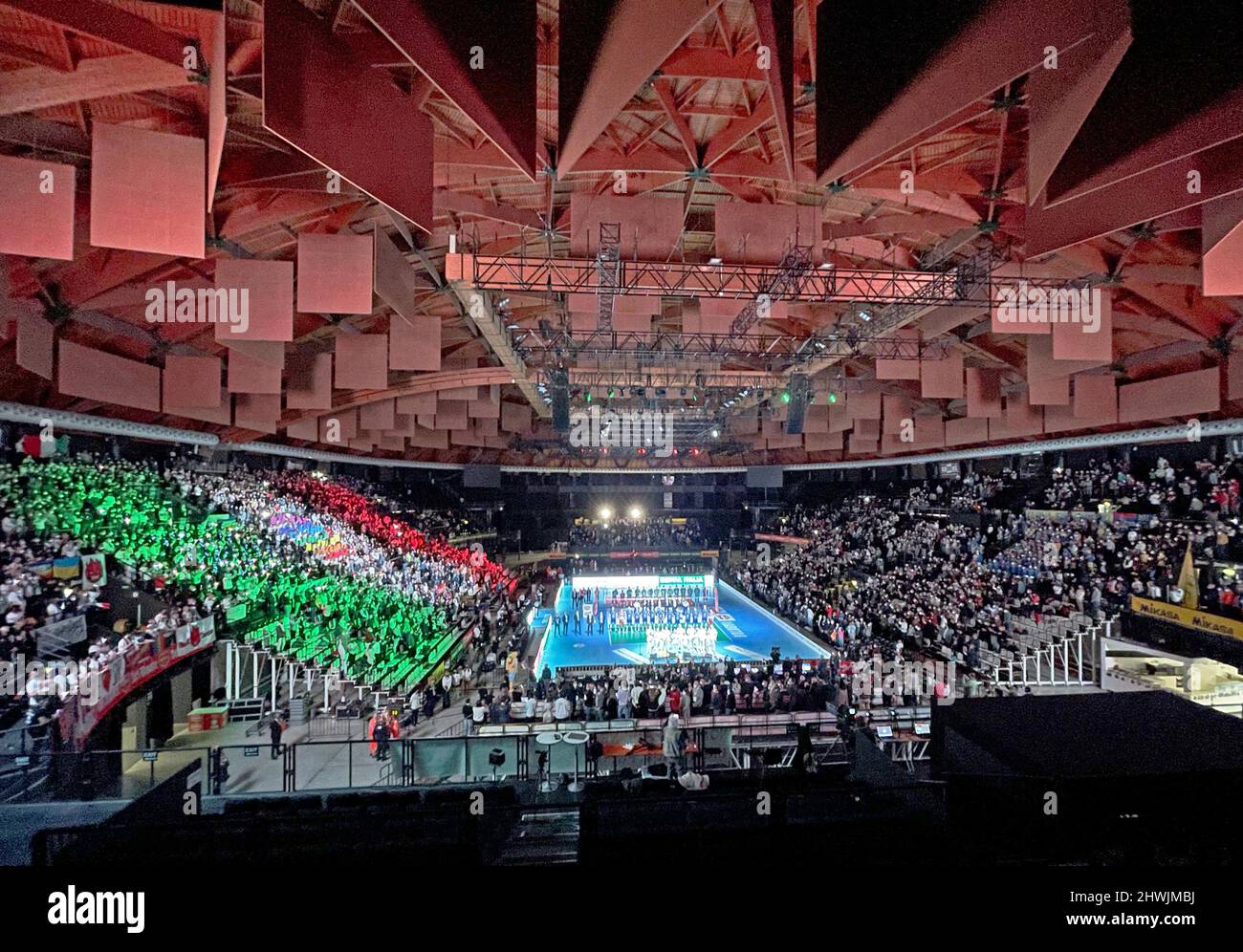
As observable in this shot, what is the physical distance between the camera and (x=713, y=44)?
6434 mm

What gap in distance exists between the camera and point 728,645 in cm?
2238

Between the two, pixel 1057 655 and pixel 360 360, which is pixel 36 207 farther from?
pixel 1057 655

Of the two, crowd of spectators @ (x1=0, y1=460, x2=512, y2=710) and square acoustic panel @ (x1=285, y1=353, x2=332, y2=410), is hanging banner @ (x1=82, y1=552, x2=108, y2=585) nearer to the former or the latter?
crowd of spectators @ (x1=0, y1=460, x2=512, y2=710)

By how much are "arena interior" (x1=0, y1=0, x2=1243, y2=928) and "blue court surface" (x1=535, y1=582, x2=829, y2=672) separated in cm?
42

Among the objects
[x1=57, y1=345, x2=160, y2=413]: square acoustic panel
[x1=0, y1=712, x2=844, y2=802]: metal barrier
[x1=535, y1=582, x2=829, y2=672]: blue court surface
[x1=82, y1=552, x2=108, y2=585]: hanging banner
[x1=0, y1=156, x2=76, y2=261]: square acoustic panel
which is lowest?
[x1=535, y1=582, x2=829, y2=672]: blue court surface

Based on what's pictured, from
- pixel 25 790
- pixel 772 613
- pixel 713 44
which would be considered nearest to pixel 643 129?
pixel 713 44

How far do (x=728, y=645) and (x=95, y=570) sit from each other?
1807 cm

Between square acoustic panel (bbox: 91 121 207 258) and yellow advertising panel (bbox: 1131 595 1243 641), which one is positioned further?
yellow advertising panel (bbox: 1131 595 1243 641)

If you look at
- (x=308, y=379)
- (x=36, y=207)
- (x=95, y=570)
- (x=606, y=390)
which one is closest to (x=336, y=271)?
(x=36, y=207)

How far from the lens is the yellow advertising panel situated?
41.6 feet

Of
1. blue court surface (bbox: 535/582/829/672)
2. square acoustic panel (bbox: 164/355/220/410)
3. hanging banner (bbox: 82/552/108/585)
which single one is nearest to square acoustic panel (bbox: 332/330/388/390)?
square acoustic panel (bbox: 164/355/220/410)

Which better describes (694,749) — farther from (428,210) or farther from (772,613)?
(772,613)

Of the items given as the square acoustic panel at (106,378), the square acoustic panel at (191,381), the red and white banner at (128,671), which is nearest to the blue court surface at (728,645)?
the red and white banner at (128,671)

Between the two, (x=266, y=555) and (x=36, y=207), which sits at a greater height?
(x=36, y=207)
